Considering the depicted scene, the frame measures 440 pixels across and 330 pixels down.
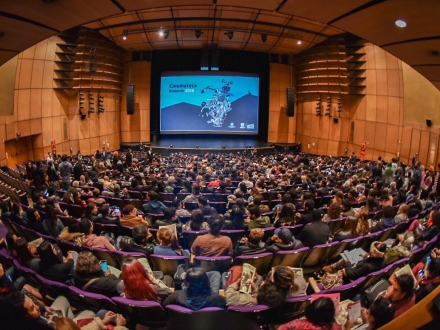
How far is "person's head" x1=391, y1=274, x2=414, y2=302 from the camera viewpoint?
2.73 m

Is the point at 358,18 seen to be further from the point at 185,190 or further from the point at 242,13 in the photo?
the point at 242,13

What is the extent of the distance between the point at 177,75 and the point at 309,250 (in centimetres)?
1694

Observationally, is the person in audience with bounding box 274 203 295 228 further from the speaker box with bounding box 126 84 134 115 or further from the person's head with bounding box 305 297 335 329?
the speaker box with bounding box 126 84 134 115

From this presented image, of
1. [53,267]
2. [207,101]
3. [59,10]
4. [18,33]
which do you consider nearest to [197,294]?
[53,267]

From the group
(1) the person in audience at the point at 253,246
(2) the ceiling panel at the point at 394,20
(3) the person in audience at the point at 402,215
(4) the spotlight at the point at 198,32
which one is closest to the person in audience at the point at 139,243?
(1) the person in audience at the point at 253,246

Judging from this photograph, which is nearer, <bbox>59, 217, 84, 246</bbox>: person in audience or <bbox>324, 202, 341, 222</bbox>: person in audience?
<bbox>59, 217, 84, 246</bbox>: person in audience

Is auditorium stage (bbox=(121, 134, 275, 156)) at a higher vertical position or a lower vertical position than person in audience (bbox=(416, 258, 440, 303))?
higher

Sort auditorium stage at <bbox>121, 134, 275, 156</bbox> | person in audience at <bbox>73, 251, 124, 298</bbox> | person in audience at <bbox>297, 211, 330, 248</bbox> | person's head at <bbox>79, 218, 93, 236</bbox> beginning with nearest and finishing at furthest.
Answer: person in audience at <bbox>73, 251, 124, 298</bbox>, person's head at <bbox>79, 218, 93, 236</bbox>, person in audience at <bbox>297, 211, 330, 248</bbox>, auditorium stage at <bbox>121, 134, 275, 156</bbox>

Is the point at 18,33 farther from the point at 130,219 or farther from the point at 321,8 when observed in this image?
the point at 130,219

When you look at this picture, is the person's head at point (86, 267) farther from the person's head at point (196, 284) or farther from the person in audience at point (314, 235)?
the person in audience at point (314, 235)

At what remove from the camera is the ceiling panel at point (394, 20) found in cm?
212

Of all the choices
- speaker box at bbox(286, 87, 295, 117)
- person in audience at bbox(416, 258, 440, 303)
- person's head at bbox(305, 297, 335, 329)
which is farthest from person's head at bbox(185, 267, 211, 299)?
speaker box at bbox(286, 87, 295, 117)

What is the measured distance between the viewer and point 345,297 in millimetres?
3498

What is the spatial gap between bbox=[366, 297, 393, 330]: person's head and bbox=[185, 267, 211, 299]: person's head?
132cm
